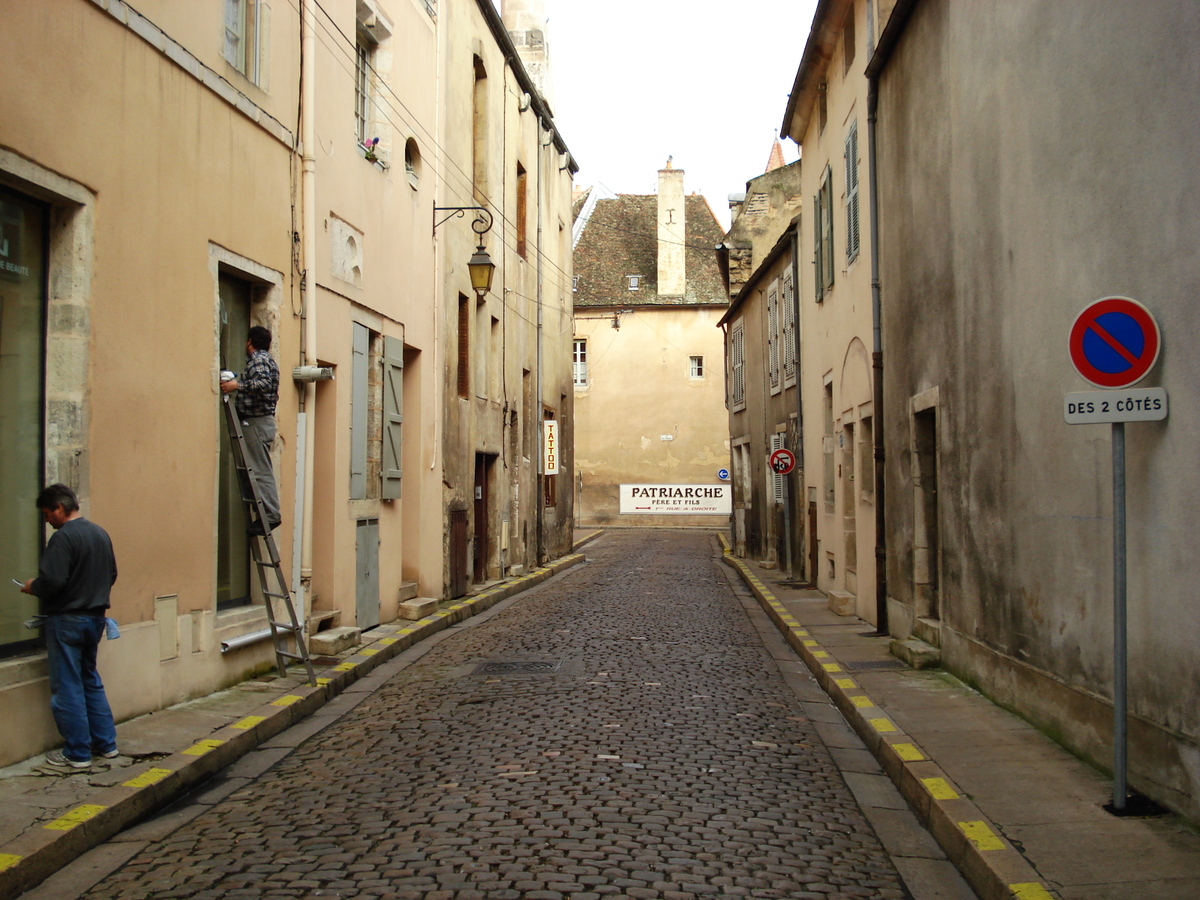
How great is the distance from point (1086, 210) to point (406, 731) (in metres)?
5.16

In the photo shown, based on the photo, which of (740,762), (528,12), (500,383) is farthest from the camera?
(528,12)

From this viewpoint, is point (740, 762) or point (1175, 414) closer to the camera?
point (1175, 414)

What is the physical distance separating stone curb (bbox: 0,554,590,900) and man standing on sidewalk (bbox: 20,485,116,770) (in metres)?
0.42

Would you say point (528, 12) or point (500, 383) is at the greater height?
point (528, 12)

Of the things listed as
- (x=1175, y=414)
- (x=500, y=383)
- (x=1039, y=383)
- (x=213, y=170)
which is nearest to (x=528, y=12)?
(x=500, y=383)

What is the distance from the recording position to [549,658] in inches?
416

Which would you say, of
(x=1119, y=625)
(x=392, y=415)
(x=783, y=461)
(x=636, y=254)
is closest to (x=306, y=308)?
(x=392, y=415)

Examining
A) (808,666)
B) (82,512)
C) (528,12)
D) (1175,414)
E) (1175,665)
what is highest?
(528,12)

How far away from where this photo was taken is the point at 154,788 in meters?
5.80

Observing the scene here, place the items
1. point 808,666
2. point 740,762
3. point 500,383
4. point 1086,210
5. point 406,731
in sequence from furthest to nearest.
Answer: point 500,383 → point 808,666 → point 406,731 → point 740,762 → point 1086,210

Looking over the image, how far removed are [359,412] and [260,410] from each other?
10.9 ft

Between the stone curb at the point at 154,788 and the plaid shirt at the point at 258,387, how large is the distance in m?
2.16

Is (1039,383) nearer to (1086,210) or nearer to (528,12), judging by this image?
(1086,210)

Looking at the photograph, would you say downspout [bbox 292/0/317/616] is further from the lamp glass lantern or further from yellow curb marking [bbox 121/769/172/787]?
the lamp glass lantern
